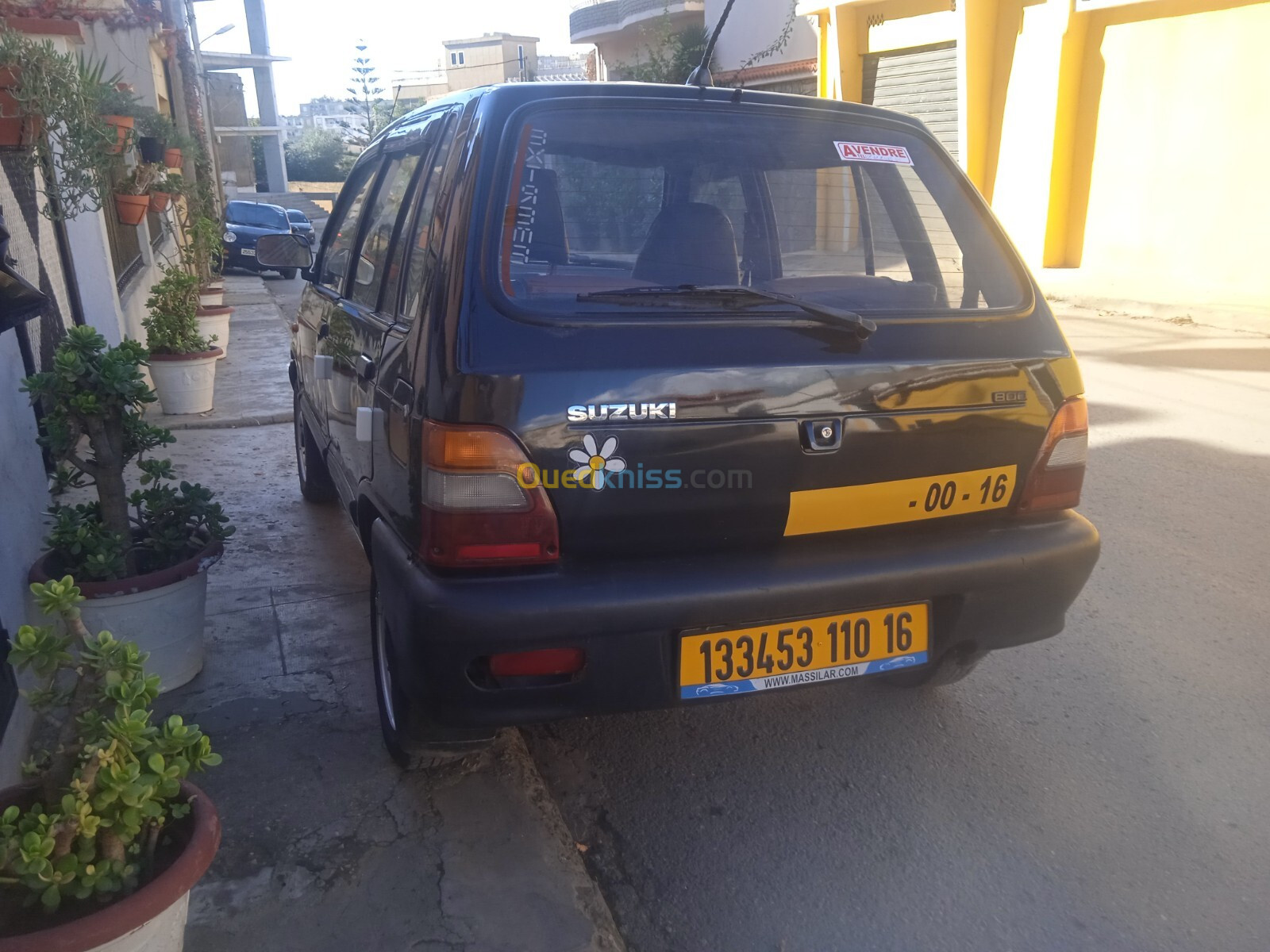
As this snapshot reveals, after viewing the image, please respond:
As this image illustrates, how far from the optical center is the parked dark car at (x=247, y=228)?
1927cm

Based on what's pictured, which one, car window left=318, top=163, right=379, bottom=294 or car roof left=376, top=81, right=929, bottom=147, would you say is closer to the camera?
car roof left=376, top=81, right=929, bottom=147

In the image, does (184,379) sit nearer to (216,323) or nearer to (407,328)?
(216,323)

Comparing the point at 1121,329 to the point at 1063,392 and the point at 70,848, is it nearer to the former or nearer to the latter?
the point at 1063,392

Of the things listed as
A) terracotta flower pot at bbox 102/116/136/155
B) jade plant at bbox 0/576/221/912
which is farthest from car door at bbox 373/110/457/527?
terracotta flower pot at bbox 102/116/136/155

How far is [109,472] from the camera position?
3104mm

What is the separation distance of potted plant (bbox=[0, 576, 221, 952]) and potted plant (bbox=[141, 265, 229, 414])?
17.8 ft

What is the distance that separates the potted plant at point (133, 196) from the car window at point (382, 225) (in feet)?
15.3

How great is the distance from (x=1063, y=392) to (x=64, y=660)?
92.5 inches

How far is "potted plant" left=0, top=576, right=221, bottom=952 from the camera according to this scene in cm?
A: 169

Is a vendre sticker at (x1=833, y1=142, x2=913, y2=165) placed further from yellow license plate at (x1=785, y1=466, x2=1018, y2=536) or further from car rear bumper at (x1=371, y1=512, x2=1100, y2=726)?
car rear bumper at (x1=371, y1=512, x2=1100, y2=726)

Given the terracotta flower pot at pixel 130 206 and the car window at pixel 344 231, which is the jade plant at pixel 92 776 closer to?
the car window at pixel 344 231

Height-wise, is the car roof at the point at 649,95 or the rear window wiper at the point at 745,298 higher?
the car roof at the point at 649,95

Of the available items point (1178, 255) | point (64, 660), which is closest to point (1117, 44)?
point (1178, 255)

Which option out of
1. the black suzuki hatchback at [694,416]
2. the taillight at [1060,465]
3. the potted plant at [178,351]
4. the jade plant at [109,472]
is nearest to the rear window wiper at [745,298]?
the black suzuki hatchback at [694,416]
